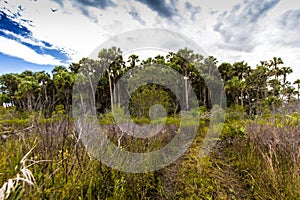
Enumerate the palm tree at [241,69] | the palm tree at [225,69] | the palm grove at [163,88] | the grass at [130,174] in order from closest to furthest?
the grass at [130,174]
the palm grove at [163,88]
the palm tree at [225,69]
the palm tree at [241,69]

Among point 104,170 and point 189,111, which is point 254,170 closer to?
point 104,170

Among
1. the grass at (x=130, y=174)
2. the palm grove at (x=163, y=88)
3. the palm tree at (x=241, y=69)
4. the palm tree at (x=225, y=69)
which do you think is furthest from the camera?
the palm tree at (x=241, y=69)

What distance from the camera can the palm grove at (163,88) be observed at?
13.0 feet

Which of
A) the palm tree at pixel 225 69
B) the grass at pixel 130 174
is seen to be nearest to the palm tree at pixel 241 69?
the palm tree at pixel 225 69

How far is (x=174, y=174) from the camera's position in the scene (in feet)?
12.3

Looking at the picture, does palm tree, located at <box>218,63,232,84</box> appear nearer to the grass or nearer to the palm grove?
the palm grove

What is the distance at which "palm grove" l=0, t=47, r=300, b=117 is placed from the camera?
395cm

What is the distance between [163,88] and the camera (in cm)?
Answer: 853

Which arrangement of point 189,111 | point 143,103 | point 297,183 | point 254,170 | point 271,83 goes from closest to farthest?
1. point 297,183
2. point 254,170
3. point 143,103
4. point 189,111
5. point 271,83

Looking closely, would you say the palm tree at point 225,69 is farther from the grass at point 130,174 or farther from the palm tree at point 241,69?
the grass at point 130,174

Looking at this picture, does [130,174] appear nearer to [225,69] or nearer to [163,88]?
[163,88]

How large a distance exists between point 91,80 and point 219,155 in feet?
12.1

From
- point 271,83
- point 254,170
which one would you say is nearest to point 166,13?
point 254,170

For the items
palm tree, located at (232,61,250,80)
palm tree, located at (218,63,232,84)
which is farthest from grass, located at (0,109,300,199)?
palm tree, located at (232,61,250,80)
